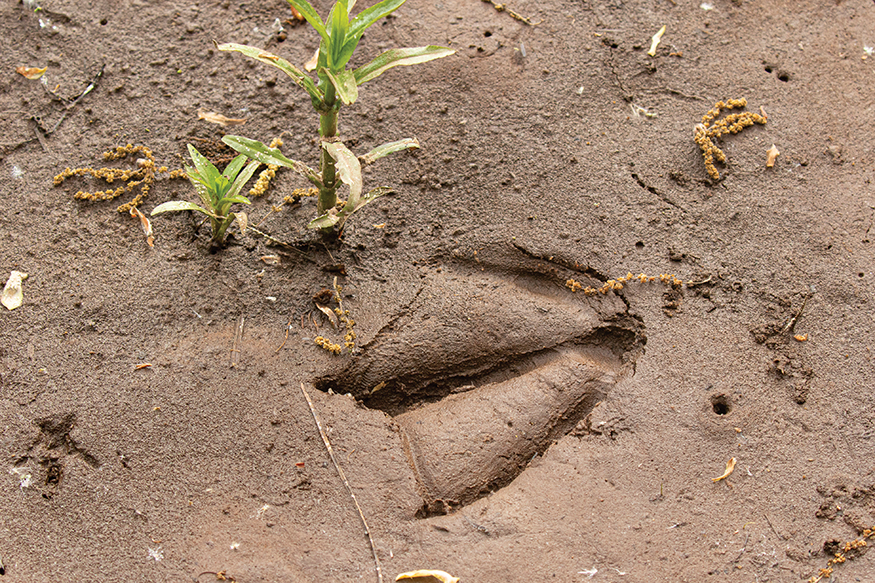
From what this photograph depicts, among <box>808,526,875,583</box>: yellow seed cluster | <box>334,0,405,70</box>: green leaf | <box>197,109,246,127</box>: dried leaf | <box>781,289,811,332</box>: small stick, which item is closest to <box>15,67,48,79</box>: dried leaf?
<box>197,109,246,127</box>: dried leaf

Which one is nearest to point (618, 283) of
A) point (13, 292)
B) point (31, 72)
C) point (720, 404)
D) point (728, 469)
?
point (720, 404)

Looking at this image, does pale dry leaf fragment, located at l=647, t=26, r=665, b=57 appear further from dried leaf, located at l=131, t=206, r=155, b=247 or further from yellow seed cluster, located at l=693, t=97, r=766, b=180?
dried leaf, located at l=131, t=206, r=155, b=247

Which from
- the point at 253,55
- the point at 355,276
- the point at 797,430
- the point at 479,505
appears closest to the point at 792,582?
the point at 797,430

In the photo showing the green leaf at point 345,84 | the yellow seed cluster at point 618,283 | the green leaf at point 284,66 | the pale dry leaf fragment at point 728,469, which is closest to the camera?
the green leaf at point 345,84

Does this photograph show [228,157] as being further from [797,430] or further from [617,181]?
[797,430]

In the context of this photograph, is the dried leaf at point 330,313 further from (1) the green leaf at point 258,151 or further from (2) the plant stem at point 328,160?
(1) the green leaf at point 258,151

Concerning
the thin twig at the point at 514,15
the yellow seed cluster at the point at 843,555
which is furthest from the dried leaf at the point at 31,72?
the yellow seed cluster at the point at 843,555

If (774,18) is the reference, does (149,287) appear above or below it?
below

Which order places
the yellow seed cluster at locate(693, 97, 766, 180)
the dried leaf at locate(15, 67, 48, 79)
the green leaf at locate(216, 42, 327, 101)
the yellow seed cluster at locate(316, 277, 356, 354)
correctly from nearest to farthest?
the green leaf at locate(216, 42, 327, 101) → the yellow seed cluster at locate(316, 277, 356, 354) → the yellow seed cluster at locate(693, 97, 766, 180) → the dried leaf at locate(15, 67, 48, 79)
